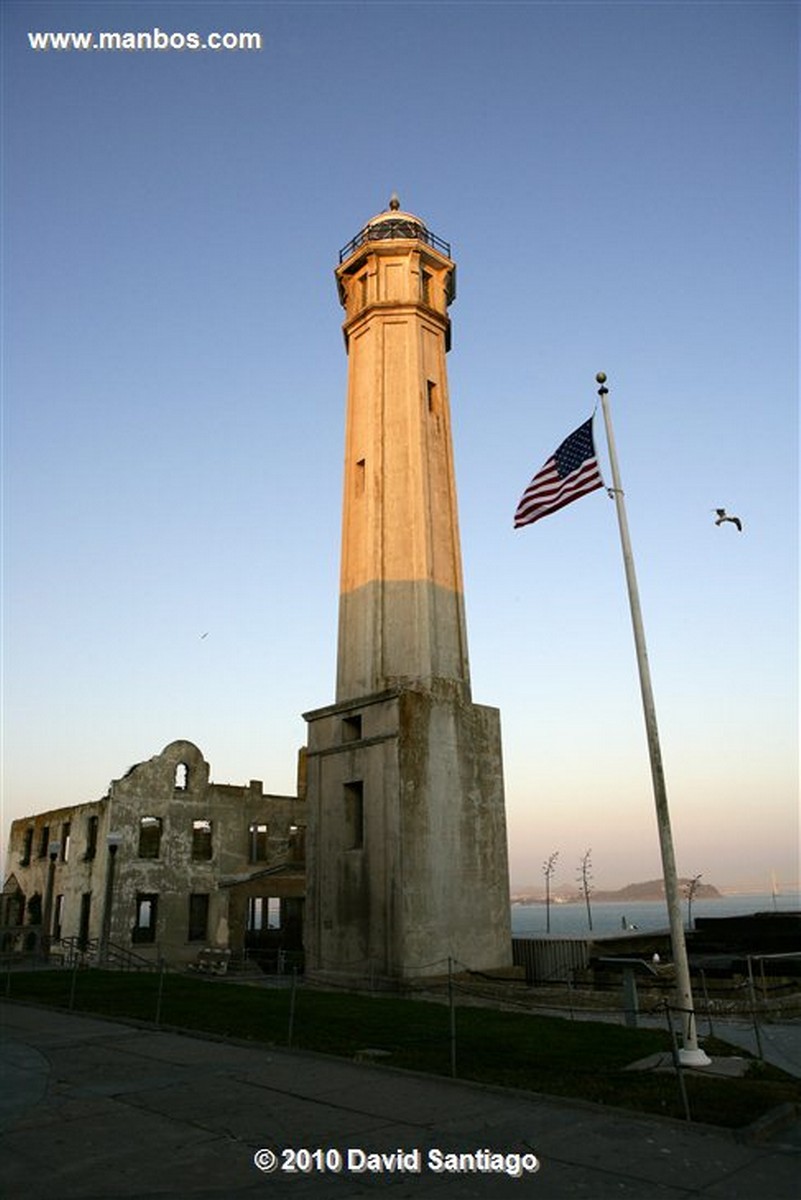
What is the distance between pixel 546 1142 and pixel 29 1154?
4.47m

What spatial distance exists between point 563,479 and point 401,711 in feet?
29.7

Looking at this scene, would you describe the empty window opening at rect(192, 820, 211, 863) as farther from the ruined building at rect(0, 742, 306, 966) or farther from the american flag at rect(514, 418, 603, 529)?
the american flag at rect(514, 418, 603, 529)

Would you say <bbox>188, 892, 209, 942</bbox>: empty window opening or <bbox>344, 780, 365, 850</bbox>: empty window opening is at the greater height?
<bbox>344, 780, 365, 850</bbox>: empty window opening

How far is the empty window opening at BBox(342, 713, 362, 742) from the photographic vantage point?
24.5 m

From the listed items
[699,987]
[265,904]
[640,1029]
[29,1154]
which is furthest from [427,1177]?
[265,904]

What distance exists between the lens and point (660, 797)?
13297 mm

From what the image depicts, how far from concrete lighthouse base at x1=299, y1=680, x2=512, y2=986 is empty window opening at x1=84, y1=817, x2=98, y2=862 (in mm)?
20160

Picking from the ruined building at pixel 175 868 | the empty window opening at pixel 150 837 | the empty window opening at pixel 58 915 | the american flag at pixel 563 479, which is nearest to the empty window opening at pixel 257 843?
the ruined building at pixel 175 868

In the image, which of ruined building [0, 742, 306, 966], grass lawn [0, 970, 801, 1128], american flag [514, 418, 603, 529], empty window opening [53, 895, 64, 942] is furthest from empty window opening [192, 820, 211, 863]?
american flag [514, 418, 603, 529]

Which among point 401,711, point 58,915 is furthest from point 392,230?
point 58,915

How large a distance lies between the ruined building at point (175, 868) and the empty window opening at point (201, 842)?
Answer: 5 centimetres

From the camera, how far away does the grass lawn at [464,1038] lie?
9125 millimetres

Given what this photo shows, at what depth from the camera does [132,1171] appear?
6.78 meters
